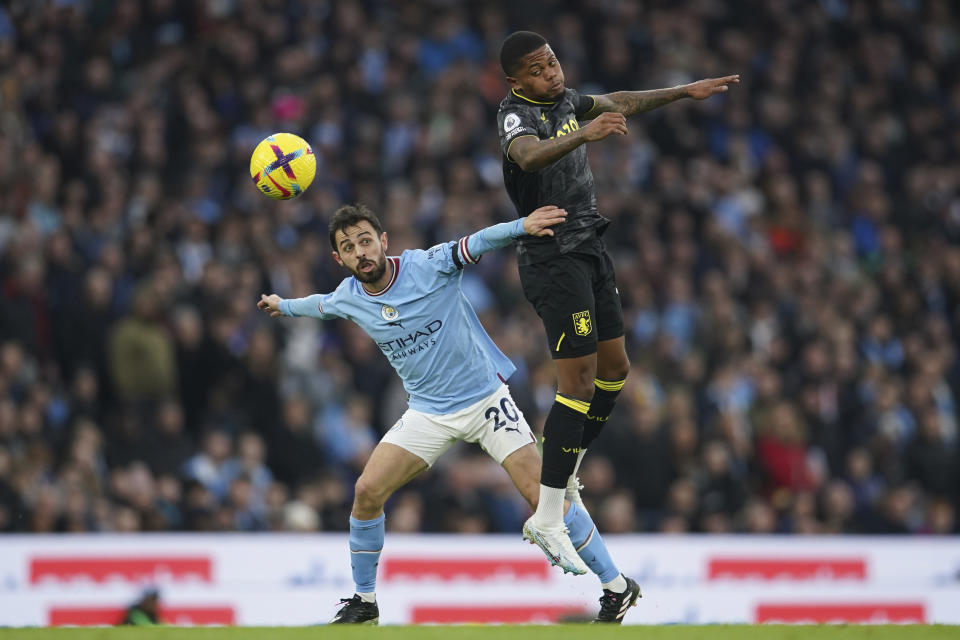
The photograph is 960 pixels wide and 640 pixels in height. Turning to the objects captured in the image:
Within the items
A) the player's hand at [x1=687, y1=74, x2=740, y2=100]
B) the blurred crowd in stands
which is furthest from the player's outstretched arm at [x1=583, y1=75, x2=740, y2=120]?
the blurred crowd in stands

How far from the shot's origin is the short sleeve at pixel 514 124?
7168 mm

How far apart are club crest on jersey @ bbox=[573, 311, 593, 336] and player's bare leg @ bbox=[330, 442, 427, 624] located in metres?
1.30

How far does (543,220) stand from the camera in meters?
7.07

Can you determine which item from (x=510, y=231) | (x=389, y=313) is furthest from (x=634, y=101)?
(x=389, y=313)

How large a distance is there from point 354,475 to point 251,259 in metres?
2.61

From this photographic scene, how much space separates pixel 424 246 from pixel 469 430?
656 cm

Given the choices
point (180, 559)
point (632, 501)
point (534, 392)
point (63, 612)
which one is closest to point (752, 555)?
point (632, 501)

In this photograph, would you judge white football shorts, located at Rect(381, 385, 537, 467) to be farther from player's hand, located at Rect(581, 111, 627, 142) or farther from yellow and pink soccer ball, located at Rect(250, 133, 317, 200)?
player's hand, located at Rect(581, 111, 627, 142)

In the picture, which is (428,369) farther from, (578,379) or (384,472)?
(578,379)

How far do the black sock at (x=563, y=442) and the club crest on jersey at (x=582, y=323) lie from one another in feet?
1.40

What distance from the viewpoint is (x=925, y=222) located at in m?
17.9

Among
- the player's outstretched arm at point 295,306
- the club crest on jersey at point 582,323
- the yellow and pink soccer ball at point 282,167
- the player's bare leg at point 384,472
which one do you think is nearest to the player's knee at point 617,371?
the club crest on jersey at point 582,323

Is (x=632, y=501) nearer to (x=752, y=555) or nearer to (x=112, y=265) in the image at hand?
(x=752, y=555)

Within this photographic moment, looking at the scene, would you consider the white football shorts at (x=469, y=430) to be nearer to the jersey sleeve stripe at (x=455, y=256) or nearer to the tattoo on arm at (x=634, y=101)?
the jersey sleeve stripe at (x=455, y=256)
